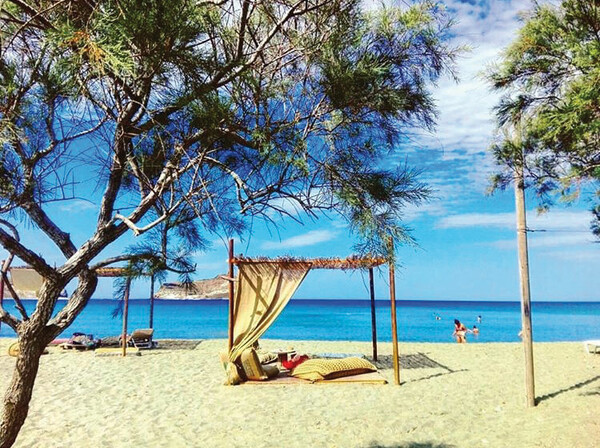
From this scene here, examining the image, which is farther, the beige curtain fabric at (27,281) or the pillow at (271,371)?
the beige curtain fabric at (27,281)

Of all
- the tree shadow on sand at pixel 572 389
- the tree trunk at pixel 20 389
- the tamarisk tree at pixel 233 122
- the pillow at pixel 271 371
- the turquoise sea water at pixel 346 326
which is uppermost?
the tamarisk tree at pixel 233 122

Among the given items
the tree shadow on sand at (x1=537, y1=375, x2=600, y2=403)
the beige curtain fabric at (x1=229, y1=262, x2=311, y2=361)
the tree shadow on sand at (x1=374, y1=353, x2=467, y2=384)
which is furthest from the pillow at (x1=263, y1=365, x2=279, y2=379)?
the tree shadow on sand at (x1=537, y1=375, x2=600, y2=403)

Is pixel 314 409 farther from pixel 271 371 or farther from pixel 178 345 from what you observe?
pixel 178 345

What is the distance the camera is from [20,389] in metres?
2.18

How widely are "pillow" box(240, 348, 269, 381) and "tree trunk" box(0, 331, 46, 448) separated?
4.99 m

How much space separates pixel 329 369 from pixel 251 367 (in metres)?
1.14

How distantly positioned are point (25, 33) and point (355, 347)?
1070 cm

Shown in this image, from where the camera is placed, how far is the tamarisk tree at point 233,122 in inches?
79.6

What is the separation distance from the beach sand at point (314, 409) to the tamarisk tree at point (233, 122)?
2890 millimetres

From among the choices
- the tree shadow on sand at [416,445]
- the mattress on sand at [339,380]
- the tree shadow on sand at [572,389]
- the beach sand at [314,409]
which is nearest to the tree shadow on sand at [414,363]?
the beach sand at [314,409]

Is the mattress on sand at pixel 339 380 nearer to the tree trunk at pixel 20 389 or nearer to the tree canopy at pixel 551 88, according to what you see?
the tree canopy at pixel 551 88

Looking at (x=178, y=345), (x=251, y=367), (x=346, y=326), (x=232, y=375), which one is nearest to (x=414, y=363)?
(x=251, y=367)

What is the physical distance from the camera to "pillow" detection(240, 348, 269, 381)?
7.04 m

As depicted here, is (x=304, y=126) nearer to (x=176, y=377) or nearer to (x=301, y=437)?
(x=301, y=437)
